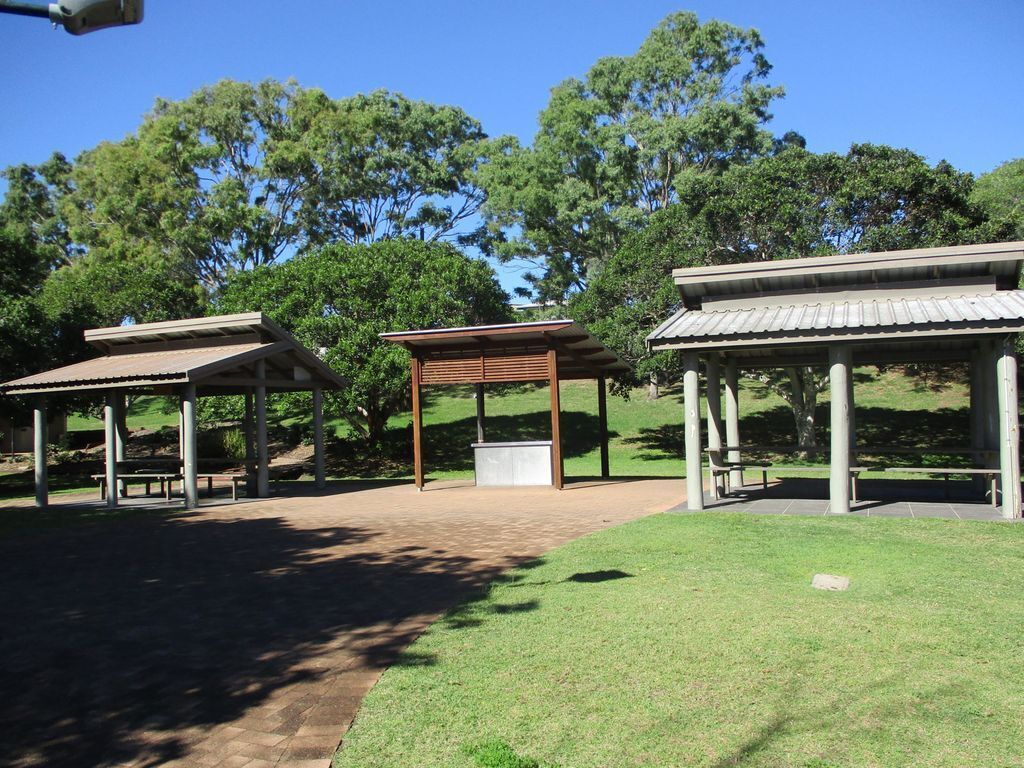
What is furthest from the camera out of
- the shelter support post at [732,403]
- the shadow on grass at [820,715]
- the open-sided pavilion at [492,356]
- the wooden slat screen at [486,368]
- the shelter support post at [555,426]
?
the wooden slat screen at [486,368]

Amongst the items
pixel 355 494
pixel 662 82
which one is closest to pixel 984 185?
pixel 662 82

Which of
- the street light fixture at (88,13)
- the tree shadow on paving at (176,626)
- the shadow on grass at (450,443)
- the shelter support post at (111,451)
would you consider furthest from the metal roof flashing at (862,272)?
the shadow on grass at (450,443)

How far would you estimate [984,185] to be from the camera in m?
41.5

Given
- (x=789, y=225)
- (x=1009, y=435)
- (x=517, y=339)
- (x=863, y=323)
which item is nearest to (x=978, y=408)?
(x=1009, y=435)

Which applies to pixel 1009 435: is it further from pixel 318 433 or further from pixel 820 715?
pixel 318 433

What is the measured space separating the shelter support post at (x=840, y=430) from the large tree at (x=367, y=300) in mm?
13980

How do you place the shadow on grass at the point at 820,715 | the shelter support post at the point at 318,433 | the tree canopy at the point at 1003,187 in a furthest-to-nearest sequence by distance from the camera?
the tree canopy at the point at 1003,187
the shelter support post at the point at 318,433
the shadow on grass at the point at 820,715

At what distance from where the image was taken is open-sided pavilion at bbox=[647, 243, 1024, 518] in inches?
389

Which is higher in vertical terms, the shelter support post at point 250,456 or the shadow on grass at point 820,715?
the shelter support post at point 250,456

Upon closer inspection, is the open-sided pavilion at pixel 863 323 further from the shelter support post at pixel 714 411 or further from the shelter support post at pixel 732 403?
the shelter support post at pixel 732 403

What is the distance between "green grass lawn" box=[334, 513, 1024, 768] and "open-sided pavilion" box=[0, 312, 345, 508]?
30.9 feet

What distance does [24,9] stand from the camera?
12.7 ft

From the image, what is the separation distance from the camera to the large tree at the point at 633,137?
3119 centimetres

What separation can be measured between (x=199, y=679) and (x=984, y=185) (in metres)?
47.7
